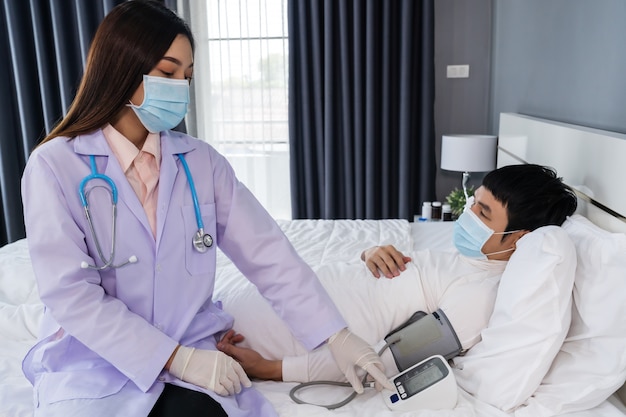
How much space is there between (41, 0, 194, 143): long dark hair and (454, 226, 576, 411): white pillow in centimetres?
97

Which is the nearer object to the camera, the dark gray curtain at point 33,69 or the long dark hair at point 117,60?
the long dark hair at point 117,60

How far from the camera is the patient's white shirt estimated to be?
4.19 feet

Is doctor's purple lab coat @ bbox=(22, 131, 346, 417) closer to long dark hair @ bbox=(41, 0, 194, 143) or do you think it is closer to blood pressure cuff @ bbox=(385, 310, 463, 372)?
long dark hair @ bbox=(41, 0, 194, 143)

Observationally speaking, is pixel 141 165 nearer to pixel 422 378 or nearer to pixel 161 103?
pixel 161 103

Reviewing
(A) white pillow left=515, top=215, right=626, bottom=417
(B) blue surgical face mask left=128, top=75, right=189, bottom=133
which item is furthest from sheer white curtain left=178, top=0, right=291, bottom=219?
(A) white pillow left=515, top=215, right=626, bottom=417

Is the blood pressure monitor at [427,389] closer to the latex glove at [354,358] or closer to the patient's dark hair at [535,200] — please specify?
the latex glove at [354,358]

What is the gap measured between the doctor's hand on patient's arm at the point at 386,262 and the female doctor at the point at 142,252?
0.83ft

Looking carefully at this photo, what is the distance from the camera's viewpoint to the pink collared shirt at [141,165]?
1.19m

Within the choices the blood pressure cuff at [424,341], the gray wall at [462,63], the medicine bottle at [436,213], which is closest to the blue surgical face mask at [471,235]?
the blood pressure cuff at [424,341]

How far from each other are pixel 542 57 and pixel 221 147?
2.31 meters

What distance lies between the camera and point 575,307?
45.5 inches

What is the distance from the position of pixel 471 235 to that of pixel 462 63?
2.37m

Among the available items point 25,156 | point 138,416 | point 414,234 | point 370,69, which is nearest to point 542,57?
point 414,234

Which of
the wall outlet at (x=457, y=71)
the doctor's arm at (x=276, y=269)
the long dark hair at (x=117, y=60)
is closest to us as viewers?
the long dark hair at (x=117, y=60)
